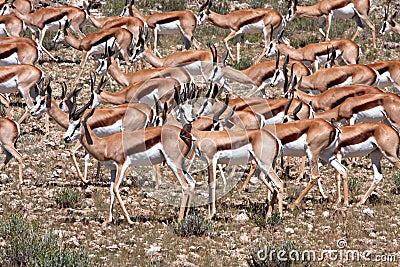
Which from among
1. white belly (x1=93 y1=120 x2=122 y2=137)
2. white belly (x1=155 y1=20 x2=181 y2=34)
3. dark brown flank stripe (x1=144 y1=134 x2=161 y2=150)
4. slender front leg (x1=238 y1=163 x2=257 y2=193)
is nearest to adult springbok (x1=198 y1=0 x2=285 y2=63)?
white belly (x1=155 y1=20 x2=181 y2=34)

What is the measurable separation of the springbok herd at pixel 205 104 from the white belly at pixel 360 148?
17 mm

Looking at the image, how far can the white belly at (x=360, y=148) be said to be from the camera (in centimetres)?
1047

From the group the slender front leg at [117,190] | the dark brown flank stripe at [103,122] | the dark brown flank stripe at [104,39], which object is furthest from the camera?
the dark brown flank stripe at [104,39]

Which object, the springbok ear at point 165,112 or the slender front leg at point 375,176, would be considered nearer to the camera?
the slender front leg at point 375,176

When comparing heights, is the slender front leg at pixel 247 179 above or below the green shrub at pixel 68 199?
below

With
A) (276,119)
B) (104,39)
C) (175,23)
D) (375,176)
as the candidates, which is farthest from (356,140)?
(175,23)

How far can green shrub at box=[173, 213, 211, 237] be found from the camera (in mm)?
8945

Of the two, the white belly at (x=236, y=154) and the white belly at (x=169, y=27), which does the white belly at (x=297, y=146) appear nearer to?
the white belly at (x=236, y=154)

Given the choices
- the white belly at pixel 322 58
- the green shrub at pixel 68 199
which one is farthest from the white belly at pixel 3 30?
the green shrub at pixel 68 199

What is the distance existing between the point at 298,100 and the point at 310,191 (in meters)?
1.94

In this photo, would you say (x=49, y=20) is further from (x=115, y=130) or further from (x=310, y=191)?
(x=310, y=191)

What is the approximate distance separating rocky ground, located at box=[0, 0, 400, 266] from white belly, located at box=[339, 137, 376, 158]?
728 mm

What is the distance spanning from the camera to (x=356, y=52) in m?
16.0

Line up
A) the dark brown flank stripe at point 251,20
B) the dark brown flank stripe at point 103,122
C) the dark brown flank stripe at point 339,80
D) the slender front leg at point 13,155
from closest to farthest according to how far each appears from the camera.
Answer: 1. the slender front leg at point 13,155
2. the dark brown flank stripe at point 103,122
3. the dark brown flank stripe at point 339,80
4. the dark brown flank stripe at point 251,20
